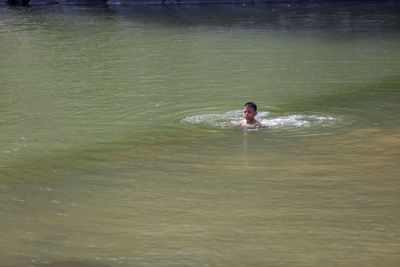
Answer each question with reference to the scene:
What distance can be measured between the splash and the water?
0.03 metres

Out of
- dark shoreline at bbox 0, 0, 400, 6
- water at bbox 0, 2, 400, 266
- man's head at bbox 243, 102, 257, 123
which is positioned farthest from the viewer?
dark shoreline at bbox 0, 0, 400, 6

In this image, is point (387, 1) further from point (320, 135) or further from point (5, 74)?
point (320, 135)

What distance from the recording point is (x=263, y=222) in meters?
6.59

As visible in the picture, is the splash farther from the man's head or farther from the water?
the man's head

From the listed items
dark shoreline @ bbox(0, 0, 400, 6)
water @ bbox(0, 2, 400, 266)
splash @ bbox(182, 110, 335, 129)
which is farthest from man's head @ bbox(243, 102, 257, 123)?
dark shoreline @ bbox(0, 0, 400, 6)

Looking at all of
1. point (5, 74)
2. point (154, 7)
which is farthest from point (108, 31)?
point (154, 7)

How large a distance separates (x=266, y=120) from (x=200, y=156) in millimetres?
2305

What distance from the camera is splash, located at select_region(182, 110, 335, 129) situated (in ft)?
34.8

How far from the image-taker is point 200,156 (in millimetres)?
8914

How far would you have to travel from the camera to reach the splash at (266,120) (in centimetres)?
1061

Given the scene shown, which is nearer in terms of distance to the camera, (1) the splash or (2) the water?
(2) the water

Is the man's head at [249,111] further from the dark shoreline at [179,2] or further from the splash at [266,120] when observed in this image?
the dark shoreline at [179,2]

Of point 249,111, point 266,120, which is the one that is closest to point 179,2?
point 266,120

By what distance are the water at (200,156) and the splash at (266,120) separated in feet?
0.10
